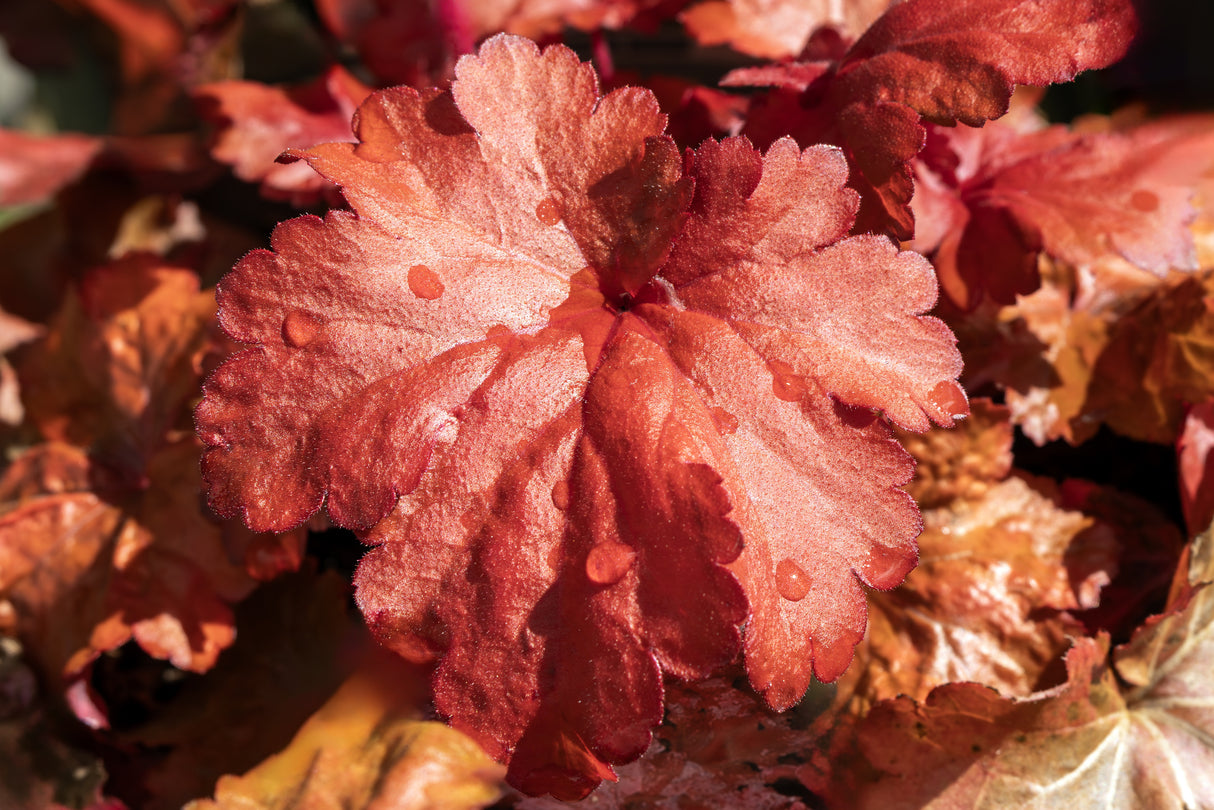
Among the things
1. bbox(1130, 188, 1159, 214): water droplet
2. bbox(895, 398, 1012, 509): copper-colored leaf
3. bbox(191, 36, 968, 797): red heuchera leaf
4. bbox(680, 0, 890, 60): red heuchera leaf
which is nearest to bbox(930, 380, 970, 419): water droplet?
bbox(191, 36, 968, 797): red heuchera leaf

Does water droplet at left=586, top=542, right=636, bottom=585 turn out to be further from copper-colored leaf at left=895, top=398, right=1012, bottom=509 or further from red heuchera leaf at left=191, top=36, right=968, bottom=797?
copper-colored leaf at left=895, top=398, right=1012, bottom=509

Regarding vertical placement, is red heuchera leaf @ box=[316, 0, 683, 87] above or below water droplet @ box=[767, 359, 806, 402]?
above

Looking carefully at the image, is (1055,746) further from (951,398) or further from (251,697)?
(251,697)

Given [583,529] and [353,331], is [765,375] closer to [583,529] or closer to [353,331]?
[583,529]

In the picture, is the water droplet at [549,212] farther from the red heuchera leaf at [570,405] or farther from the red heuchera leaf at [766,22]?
the red heuchera leaf at [766,22]

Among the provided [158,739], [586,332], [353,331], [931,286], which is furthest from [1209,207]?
[158,739]

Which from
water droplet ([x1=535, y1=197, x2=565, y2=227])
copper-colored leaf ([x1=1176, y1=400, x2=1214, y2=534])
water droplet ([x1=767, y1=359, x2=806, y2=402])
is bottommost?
copper-colored leaf ([x1=1176, y1=400, x2=1214, y2=534])

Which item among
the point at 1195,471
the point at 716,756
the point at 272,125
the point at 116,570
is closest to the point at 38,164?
the point at 272,125
